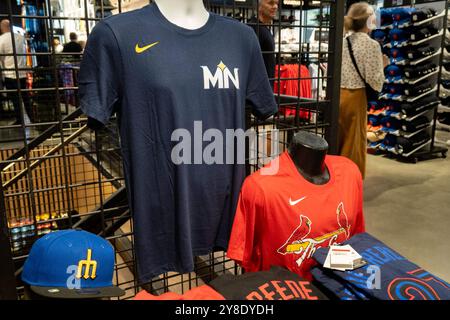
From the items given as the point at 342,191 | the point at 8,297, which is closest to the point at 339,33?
the point at 342,191

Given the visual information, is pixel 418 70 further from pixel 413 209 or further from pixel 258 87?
pixel 258 87

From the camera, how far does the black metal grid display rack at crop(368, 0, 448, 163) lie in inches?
210

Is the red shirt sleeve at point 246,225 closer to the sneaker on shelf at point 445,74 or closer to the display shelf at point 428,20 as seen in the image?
the display shelf at point 428,20

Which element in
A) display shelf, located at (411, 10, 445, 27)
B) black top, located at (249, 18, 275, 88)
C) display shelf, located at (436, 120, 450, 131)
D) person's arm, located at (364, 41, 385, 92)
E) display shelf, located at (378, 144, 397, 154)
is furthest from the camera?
display shelf, located at (436, 120, 450, 131)

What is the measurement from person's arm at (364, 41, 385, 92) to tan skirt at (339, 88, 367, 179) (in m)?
0.10

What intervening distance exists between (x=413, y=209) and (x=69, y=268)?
352 centimetres

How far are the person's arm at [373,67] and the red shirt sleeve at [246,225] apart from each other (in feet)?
7.17

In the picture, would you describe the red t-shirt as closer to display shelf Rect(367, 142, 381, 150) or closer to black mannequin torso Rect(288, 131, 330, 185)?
black mannequin torso Rect(288, 131, 330, 185)

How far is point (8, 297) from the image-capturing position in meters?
1.44

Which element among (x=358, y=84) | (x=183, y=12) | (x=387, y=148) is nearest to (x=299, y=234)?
(x=183, y=12)

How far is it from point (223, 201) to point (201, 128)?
0.93 feet

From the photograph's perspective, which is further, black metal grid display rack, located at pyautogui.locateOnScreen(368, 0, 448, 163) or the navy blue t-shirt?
black metal grid display rack, located at pyautogui.locateOnScreen(368, 0, 448, 163)

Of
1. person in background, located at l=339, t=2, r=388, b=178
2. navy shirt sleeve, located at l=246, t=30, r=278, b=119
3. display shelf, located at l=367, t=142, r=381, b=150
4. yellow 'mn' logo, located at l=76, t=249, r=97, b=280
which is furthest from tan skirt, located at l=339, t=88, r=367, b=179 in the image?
display shelf, located at l=367, t=142, r=381, b=150

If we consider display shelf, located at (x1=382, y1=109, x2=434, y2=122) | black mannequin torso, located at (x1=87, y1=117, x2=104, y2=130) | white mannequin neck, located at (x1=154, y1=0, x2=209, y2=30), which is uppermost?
white mannequin neck, located at (x1=154, y1=0, x2=209, y2=30)
